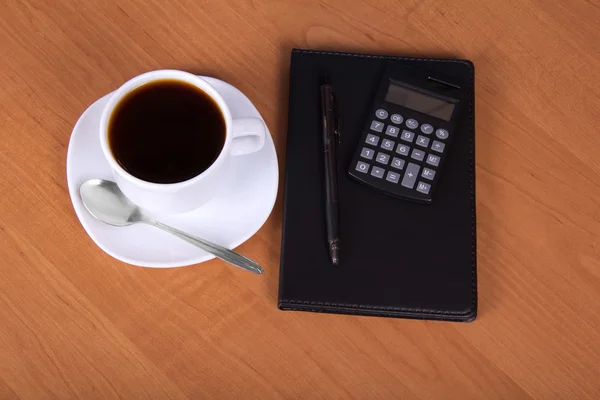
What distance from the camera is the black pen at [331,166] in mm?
559

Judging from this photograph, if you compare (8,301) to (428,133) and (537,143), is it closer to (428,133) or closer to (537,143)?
(428,133)

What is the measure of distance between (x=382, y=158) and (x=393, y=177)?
2cm

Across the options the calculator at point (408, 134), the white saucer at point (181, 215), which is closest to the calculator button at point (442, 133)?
the calculator at point (408, 134)

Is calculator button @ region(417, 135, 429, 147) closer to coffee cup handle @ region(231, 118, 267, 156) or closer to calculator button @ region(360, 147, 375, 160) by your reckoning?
calculator button @ region(360, 147, 375, 160)

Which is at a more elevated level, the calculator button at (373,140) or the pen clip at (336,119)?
the calculator button at (373,140)

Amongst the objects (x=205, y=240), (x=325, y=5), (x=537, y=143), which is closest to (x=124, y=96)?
(x=205, y=240)

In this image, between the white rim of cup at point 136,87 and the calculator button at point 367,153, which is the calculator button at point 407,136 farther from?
the white rim of cup at point 136,87

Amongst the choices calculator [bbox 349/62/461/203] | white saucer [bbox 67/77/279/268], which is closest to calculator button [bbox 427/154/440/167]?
calculator [bbox 349/62/461/203]

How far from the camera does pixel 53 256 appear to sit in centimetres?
57

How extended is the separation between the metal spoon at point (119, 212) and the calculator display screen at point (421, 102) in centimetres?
23

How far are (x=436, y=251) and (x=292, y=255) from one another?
140 millimetres

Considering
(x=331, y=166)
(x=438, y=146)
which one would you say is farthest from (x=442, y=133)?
(x=331, y=166)

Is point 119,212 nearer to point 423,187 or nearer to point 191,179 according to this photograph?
point 191,179

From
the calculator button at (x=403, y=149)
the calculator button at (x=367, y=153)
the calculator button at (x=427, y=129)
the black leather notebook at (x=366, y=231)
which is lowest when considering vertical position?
the black leather notebook at (x=366, y=231)
